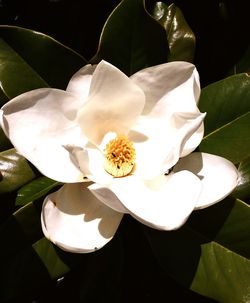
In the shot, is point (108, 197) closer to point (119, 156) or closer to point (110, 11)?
point (119, 156)

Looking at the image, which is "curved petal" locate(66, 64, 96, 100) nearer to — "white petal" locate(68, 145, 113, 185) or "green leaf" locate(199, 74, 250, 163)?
"white petal" locate(68, 145, 113, 185)

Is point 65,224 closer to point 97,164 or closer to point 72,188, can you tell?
point 72,188

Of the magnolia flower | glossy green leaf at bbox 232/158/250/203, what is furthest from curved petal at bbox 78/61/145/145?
glossy green leaf at bbox 232/158/250/203

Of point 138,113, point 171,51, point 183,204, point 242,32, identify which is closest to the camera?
point 183,204

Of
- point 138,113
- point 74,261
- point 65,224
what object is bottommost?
point 74,261

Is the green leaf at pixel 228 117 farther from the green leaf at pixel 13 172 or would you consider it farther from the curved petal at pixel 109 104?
the green leaf at pixel 13 172

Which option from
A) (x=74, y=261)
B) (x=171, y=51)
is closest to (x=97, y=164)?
(x=74, y=261)

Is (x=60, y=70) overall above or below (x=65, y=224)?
above
